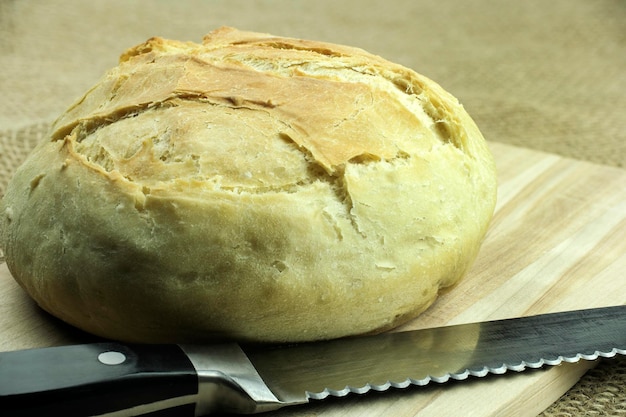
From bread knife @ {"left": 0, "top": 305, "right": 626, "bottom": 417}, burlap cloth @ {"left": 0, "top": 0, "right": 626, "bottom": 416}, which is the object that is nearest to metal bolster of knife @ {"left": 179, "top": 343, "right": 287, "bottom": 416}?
bread knife @ {"left": 0, "top": 305, "right": 626, "bottom": 417}

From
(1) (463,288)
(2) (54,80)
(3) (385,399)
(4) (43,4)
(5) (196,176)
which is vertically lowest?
(3) (385,399)

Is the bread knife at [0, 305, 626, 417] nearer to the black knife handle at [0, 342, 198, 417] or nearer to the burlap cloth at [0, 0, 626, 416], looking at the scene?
the black knife handle at [0, 342, 198, 417]

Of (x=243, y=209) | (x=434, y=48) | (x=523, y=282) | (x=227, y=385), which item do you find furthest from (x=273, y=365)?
(x=434, y=48)

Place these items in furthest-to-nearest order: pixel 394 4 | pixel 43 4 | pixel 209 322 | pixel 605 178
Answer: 1. pixel 394 4
2. pixel 43 4
3. pixel 605 178
4. pixel 209 322

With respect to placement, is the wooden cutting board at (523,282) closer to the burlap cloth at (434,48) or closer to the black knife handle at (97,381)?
the black knife handle at (97,381)

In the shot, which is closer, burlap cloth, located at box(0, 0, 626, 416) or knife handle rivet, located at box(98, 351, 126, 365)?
knife handle rivet, located at box(98, 351, 126, 365)

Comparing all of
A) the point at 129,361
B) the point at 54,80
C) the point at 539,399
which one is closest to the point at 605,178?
the point at 539,399

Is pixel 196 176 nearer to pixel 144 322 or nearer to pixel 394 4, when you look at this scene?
pixel 144 322
